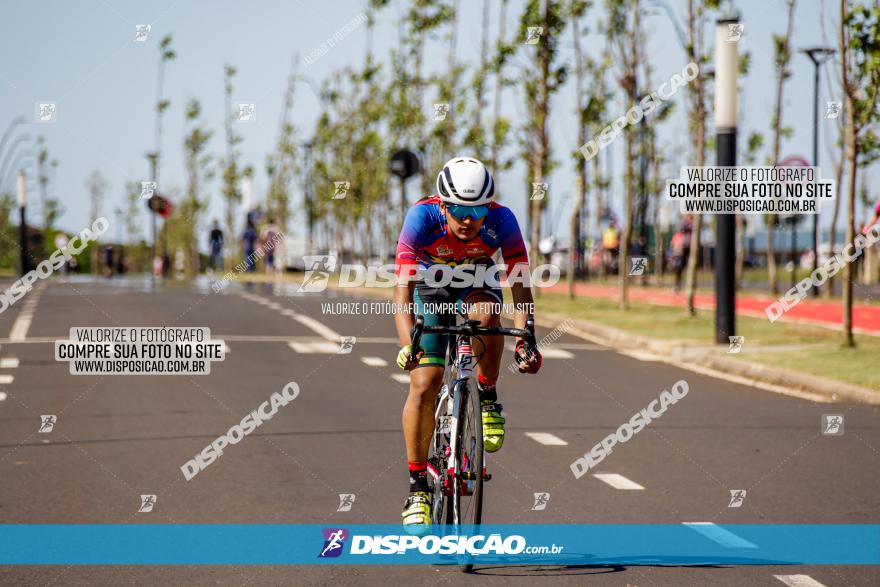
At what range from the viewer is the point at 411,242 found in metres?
6.57

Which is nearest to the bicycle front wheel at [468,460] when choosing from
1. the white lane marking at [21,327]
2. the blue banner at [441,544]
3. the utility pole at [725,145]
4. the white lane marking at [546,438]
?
the blue banner at [441,544]

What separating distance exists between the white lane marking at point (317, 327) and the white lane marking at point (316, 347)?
0.68 meters

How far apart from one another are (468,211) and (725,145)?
12.5 m

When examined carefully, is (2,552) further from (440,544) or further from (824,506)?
(824,506)

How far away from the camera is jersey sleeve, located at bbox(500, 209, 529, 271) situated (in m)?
6.68

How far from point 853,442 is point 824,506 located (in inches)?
108

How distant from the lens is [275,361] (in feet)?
55.2

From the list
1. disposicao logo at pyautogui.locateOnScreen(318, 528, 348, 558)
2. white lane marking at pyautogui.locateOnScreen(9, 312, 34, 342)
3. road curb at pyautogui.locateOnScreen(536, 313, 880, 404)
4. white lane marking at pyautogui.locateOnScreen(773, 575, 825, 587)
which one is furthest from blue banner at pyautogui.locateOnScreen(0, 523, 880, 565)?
white lane marking at pyautogui.locateOnScreen(9, 312, 34, 342)

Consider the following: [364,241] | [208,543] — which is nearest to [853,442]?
[208,543]

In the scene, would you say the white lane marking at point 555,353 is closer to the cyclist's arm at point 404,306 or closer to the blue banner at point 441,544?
the blue banner at point 441,544

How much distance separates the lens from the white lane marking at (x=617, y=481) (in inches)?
344

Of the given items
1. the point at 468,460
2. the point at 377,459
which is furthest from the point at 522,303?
the point at 377,459

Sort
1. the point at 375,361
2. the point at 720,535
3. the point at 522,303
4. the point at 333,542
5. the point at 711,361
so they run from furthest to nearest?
the point at 375,361
the point at 711,361
the point at 720,535
the point at 333,542
the point at 522,303

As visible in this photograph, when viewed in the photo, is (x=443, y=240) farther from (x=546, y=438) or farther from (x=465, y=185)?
(x=546, y=438)
